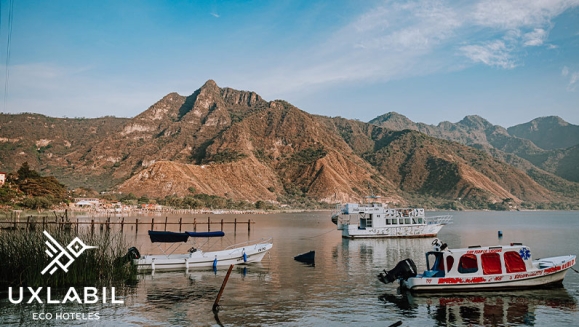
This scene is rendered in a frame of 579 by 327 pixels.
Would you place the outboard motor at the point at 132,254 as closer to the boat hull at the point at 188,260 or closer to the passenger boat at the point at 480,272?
the boat hull at the point at 188,260

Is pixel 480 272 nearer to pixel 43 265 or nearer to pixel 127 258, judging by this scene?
pixel 127 258

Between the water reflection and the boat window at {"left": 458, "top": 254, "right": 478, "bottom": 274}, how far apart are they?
1.37 m

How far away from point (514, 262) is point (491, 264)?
1.44 meters

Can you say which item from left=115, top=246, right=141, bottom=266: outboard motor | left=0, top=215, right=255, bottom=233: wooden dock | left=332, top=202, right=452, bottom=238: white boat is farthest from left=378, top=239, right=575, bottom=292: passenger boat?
left=332, top=202, right=452, bottom=238: white boat

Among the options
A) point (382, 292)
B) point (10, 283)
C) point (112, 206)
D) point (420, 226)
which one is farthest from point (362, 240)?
point (112, 206)

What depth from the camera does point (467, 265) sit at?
2677 centimetres

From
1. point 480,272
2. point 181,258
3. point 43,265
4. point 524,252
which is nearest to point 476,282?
point 480,272

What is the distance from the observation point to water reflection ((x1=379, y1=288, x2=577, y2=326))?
2170cm

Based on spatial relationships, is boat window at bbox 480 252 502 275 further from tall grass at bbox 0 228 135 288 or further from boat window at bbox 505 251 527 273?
tall grass at bbox 0 228 135 288

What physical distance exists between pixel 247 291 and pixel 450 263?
12.4 m

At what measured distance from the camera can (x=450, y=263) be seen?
2680 cm

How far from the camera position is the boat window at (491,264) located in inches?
1049

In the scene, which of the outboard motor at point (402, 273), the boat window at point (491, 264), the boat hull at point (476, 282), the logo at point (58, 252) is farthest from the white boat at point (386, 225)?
the logo at point (58, 252)

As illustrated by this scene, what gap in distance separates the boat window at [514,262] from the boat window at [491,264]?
0.53 meters
